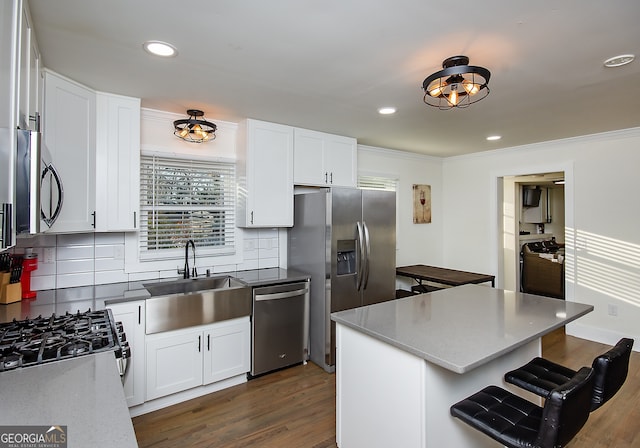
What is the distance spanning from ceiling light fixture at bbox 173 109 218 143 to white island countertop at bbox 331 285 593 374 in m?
2.07

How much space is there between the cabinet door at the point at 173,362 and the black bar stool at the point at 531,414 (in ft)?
6.70

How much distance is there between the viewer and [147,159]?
10.4ft

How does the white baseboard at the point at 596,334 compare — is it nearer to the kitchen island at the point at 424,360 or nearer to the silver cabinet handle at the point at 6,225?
the kitchen island at the point at 424,360

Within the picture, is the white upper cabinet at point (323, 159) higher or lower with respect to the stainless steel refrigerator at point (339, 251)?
higher

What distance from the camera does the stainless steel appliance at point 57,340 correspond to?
1404mm

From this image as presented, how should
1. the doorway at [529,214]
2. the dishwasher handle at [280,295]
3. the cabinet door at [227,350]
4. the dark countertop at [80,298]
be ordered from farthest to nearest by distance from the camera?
the doorway at [529,214], the dishwasher handle at [280,295], the cabinet door at [227,350], the dark countertop at [80,298]

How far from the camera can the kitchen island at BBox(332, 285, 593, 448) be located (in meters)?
1.59

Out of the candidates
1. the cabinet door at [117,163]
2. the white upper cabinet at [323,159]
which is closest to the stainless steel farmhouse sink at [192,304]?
the cabinet door at [117,163]

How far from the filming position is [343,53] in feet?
6.64

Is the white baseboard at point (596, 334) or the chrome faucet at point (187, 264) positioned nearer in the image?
the chrome faucet at point (187, 264)

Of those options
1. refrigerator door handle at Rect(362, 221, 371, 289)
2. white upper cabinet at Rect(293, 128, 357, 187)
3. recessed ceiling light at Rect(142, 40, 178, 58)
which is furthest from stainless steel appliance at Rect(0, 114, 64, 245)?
refrigerator door handle at Rect(362, 221, 371, 289)

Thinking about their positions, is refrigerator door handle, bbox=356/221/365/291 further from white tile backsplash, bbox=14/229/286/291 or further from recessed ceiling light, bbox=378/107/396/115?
white tile backsplash, bbox=14/229/286/291

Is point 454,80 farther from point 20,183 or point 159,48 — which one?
point 20,183

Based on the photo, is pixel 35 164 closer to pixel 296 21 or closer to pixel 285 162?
pixel 296 21
